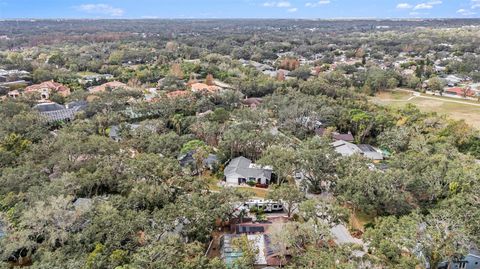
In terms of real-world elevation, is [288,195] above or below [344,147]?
above

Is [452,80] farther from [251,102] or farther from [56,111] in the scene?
[56,111]

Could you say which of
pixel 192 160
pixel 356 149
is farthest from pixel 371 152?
pixel 192 160

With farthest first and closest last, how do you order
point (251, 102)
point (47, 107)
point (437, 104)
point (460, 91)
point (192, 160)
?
point (460, 91), point (437, 104), point (251, 102), point (47, 107), point (192, 160)

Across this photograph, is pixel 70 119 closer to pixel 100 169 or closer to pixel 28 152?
pixel 28 152

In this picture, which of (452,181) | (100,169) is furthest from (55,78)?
(452,181)

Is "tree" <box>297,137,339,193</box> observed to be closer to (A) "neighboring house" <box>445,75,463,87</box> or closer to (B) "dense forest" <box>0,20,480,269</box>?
(B) "dense forest" <box>0,20,480,269</box>

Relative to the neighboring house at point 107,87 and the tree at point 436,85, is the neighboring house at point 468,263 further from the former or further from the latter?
the tree at point 436,85
